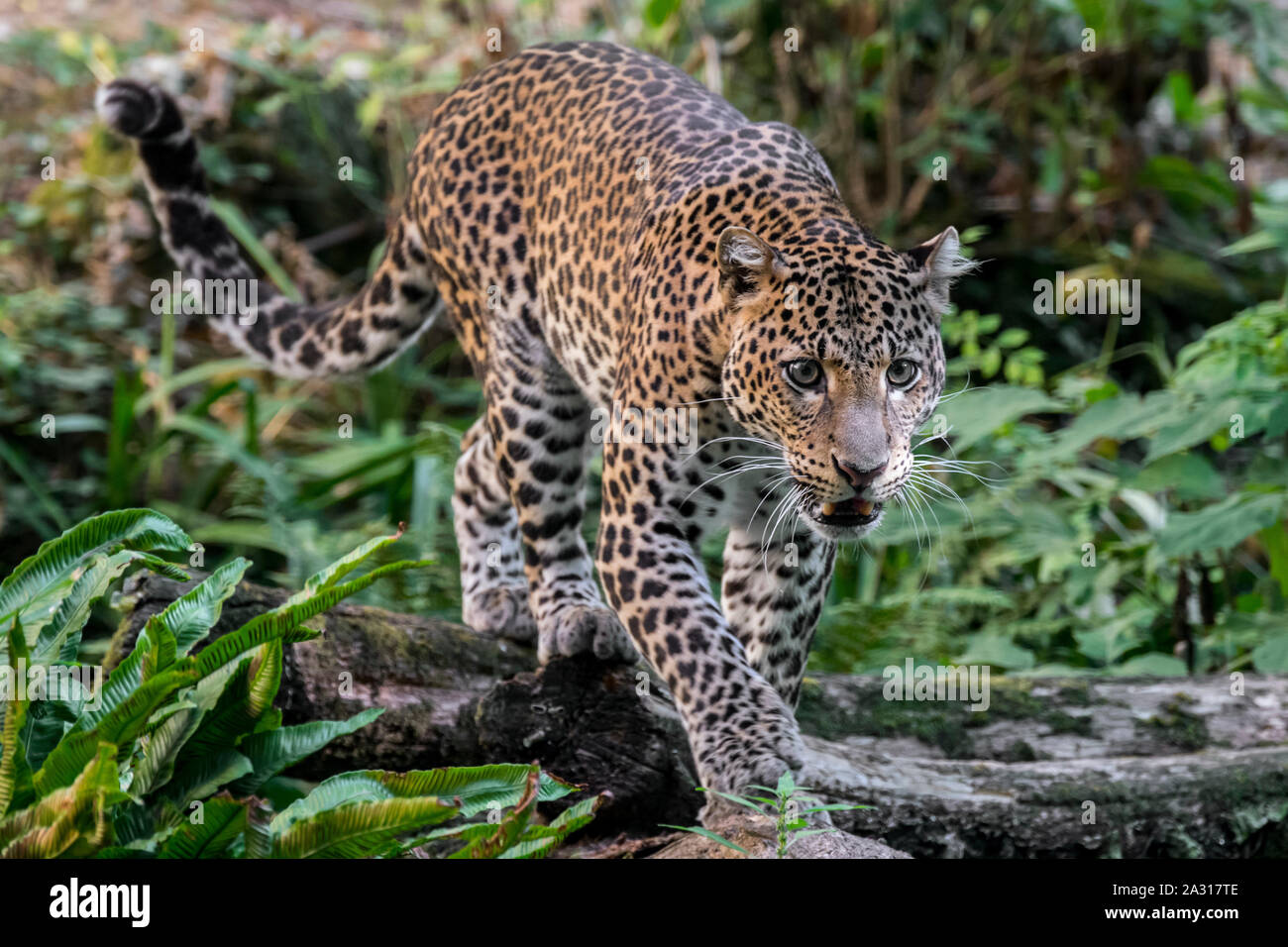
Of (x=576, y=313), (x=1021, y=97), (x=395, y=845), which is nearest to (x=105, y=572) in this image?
(x=395, y=845)

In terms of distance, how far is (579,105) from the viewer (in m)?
6.02

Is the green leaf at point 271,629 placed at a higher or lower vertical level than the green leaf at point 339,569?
lower

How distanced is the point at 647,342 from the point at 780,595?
112 centimetres

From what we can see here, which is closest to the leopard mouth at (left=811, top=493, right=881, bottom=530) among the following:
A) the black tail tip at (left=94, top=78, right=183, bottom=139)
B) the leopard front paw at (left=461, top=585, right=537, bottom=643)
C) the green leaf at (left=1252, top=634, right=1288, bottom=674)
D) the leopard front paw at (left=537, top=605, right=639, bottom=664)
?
the leopard front paw at (left=537, top=605, right=639, bottom=664)

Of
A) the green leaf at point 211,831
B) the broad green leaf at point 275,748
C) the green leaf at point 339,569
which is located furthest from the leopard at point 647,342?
the green leaf at point 211,831

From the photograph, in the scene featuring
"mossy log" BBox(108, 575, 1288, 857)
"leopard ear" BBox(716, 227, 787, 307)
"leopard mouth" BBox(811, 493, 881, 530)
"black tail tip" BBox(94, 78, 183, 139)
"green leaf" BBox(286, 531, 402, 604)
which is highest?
"black tail tip" BBox(94, 78, 183, 139)

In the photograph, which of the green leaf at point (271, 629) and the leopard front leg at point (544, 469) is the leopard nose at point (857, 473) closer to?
the green leaf at point (271, 629)

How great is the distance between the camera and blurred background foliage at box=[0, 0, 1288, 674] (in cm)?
834

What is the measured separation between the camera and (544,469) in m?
6.00

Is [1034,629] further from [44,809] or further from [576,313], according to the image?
[44,809]

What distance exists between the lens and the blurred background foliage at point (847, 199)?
8344 mm

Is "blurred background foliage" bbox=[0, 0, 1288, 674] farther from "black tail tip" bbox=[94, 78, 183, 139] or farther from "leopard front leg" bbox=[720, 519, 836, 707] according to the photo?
"leopard front leg" bbox=[720, 519, 836, 707]

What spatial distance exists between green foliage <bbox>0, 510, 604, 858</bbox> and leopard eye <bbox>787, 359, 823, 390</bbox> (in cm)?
137
